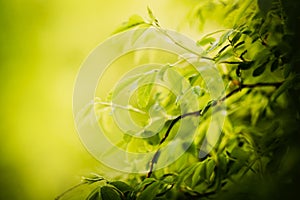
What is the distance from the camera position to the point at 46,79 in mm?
1025

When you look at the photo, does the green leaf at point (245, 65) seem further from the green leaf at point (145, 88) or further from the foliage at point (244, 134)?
the green leaf at point (145, 88)

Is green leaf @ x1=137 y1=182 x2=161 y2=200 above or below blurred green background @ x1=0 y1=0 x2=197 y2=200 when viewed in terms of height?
below

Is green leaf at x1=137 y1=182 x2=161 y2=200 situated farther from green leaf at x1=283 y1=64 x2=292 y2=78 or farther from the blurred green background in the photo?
the blurred green background

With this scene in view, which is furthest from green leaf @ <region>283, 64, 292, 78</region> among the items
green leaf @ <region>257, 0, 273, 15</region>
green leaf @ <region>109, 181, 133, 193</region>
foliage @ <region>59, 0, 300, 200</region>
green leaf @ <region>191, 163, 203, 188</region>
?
green leaf @ <region>109, 181, 133, 193</region>

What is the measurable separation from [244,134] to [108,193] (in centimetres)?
31

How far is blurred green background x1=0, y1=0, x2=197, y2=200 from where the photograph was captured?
3.22ft

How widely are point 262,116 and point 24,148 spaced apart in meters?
0.66

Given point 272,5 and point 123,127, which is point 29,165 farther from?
point 272,5

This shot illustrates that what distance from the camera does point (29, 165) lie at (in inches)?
39.2

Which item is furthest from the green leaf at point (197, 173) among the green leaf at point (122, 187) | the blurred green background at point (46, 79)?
the blurred green background at point (46, 79)

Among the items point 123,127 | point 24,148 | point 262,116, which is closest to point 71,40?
point 24,148

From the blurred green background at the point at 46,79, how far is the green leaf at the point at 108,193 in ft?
1.37

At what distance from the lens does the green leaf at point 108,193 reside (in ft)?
1.78

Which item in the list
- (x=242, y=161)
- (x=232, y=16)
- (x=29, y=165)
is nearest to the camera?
(x=242, y=161)
